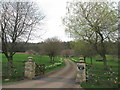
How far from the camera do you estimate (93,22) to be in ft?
48.0

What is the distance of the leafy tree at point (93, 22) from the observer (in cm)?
1372

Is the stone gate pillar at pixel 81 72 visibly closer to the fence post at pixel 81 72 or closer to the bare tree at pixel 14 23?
the fence post at pixel 81 72

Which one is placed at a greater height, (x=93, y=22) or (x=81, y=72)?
(x=93, y=22)

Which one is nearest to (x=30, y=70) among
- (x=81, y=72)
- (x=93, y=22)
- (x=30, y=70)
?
(x=30, y=70)

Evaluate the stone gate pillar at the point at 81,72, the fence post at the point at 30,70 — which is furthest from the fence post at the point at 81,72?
the fence post at the point at 30,70

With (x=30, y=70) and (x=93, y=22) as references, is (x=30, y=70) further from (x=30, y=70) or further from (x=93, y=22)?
(x=93, y=22)

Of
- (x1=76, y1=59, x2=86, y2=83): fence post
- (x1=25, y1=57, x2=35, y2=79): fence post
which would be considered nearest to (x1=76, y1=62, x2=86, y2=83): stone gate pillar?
(x1=76, y1=59, x2=86, y2=83): fence post

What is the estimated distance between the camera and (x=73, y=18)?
53.0ft

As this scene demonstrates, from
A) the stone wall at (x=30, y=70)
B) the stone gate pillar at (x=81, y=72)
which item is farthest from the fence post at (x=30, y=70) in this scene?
the stone gate pillar at (x=81, y=72)

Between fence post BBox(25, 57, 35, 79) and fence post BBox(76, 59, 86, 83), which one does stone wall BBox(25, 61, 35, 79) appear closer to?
fence post BBox(25, 57, 35, 79)

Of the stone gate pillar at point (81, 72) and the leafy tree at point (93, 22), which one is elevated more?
the leafy tree at point (93, 22)

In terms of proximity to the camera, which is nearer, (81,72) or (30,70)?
(81,72)

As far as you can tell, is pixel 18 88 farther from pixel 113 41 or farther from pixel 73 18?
pixel 113 41

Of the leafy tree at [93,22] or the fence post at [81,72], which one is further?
the leafy tree at [93,22]
